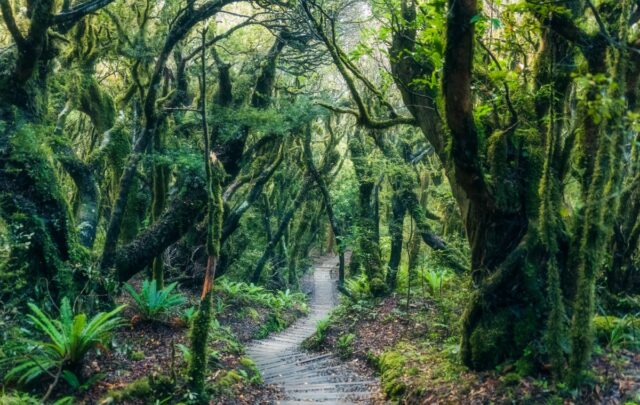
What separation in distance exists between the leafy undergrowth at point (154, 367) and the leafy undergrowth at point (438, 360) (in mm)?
2435

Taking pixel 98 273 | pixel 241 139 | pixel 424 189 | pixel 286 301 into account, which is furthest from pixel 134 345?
pixel 424 189

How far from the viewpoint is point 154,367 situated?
7.69 meters

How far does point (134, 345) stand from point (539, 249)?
7.08m

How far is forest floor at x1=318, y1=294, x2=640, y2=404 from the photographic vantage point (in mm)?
5329

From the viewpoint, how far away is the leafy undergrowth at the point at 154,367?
616cm

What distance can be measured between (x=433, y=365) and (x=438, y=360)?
19cm

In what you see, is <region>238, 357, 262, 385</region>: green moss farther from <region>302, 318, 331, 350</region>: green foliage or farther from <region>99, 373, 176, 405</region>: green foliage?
<region>302, 318, 331, 350</region>: green foliage

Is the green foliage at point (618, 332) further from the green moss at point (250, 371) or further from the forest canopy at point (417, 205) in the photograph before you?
the green moss at point (250, 371)

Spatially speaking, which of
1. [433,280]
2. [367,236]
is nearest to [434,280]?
[433,280]

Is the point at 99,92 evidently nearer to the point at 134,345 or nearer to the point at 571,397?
the point at 134,345

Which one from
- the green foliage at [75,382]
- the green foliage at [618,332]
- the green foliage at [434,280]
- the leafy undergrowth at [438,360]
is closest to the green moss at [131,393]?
the green foliage at [75,382]

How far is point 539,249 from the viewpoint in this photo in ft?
20.6

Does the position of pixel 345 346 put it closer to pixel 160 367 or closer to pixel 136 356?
pixel 160 367

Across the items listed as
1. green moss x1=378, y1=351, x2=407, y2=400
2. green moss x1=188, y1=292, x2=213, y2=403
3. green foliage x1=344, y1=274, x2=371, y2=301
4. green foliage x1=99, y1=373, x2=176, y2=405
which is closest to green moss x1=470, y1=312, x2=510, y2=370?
green moss x1=378, y1=351, x2=407, y2=400
